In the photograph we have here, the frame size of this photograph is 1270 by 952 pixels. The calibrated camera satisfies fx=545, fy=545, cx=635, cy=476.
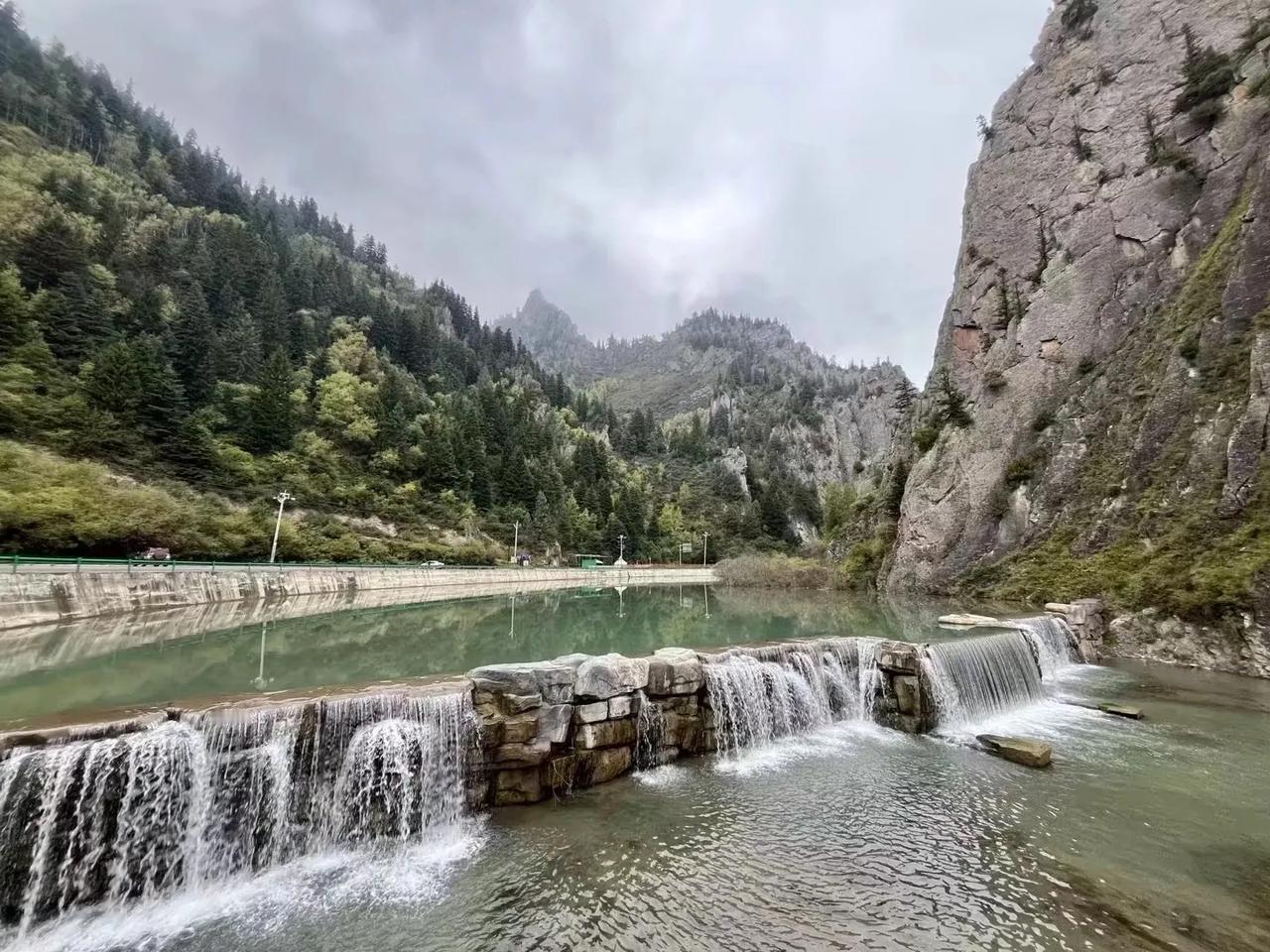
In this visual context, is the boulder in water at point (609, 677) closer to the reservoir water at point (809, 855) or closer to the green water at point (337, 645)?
the reservoir water at point (809, 855)

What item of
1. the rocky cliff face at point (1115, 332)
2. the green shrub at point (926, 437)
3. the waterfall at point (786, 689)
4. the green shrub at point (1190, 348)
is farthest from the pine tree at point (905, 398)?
the waterfall at point (786, 689)

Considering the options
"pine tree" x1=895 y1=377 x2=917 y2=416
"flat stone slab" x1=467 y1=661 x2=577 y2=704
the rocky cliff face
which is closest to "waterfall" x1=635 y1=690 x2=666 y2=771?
"flat stone slab" x1=467 y1=661 x2=577 y2=704

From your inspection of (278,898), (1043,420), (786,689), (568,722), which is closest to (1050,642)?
(786,689)

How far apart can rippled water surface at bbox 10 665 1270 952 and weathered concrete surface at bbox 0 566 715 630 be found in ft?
68.0

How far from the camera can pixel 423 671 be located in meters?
14.2

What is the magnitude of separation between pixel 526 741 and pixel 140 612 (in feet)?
79.0

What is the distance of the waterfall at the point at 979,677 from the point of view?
13368mm

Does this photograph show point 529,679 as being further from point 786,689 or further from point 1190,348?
point 1190,348

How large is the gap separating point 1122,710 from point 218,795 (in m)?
18.5

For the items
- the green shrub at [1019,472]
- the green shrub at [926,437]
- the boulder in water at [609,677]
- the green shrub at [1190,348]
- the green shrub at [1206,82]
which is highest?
the green shrub at [1206,82]

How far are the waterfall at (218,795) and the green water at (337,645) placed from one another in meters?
1.31

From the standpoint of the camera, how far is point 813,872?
6680 millimetres

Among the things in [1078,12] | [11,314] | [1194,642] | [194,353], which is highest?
[1078,12]

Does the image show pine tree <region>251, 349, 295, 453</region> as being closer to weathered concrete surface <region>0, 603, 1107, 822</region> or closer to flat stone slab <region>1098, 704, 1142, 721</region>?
weathered concrete surface <region>0, 603, 1107, 822</region>
